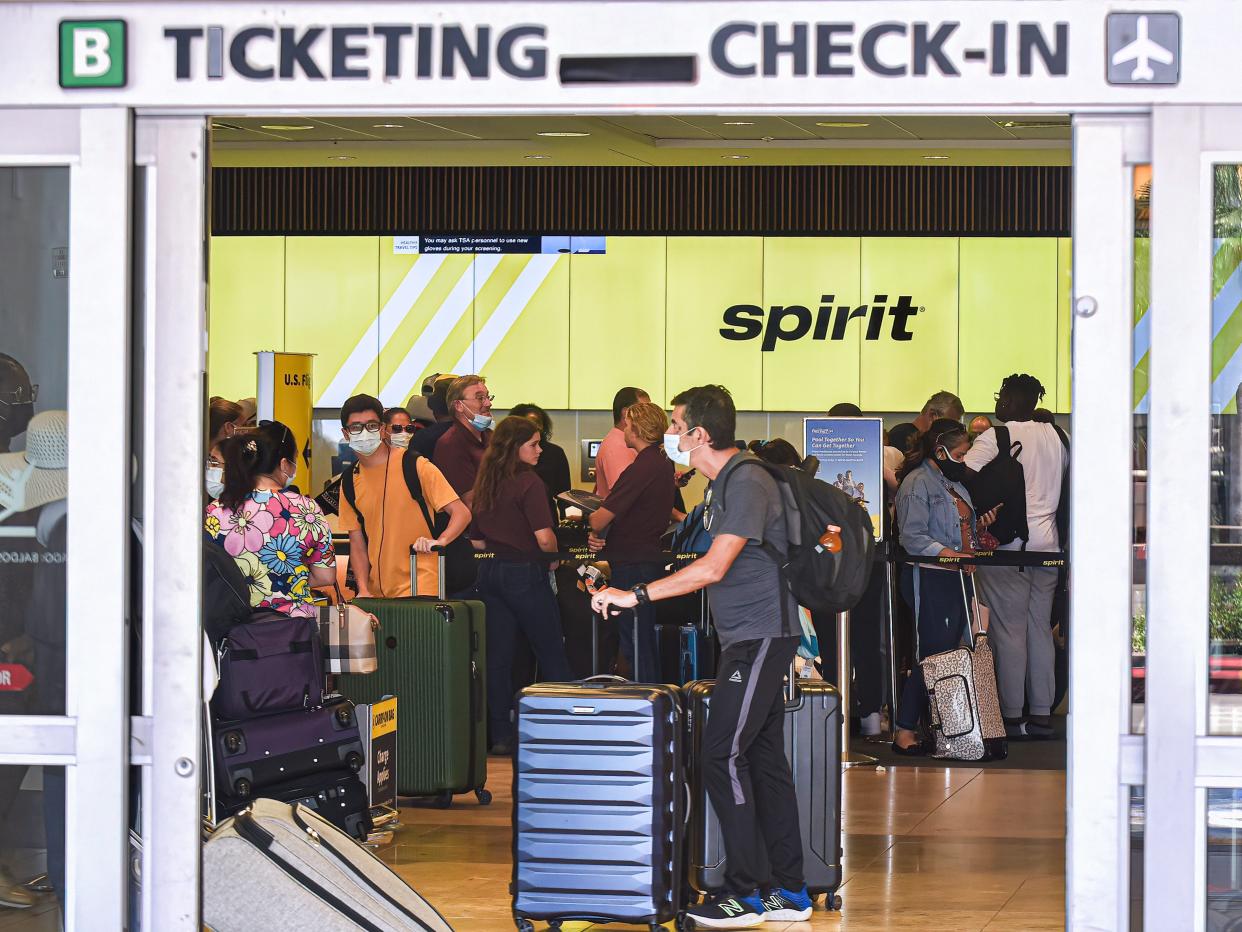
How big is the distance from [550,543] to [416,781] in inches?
47.5

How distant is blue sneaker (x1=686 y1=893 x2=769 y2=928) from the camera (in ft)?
16.0

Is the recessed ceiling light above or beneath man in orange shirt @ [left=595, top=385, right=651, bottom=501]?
above

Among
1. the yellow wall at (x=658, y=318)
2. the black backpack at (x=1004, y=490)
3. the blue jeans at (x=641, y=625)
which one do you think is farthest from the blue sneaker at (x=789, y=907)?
the yellow wall at (x=658, y=318)

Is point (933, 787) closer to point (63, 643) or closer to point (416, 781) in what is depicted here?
point (416, 781)

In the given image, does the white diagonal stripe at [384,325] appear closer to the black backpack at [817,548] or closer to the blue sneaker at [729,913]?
the black backpack at [817,548]

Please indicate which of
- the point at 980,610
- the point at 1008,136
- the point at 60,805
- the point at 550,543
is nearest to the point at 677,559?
the point at 550,543

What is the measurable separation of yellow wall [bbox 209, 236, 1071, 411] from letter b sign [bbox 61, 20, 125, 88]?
921 centimetres

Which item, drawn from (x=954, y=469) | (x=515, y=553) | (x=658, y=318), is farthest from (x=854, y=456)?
(x=658, y=318)

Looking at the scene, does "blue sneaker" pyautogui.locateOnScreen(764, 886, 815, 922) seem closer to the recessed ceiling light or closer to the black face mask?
the black face mask

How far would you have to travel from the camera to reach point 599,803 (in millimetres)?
4703

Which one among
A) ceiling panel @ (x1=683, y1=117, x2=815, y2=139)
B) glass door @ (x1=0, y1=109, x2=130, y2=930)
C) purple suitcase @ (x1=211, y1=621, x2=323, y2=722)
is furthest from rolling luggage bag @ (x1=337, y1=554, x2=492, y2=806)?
ceiling panel @ (x1=683, y1=117, x2=815, y2=139)

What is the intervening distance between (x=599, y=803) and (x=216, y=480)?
183 cm

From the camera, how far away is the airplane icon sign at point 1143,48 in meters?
3.16

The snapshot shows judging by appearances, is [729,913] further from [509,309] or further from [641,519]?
[509,309]
